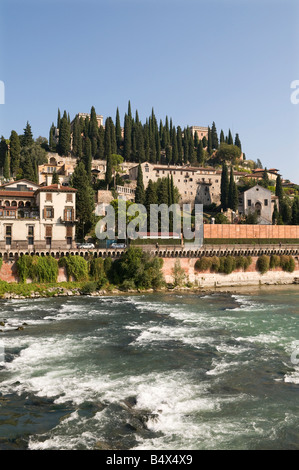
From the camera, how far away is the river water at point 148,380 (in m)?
13.4

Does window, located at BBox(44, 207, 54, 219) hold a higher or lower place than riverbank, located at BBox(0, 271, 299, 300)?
higher

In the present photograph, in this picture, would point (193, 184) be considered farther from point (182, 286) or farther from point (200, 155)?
point (182, 286)

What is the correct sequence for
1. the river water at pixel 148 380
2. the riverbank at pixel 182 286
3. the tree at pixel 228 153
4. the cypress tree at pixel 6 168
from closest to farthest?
the river water at pixel 148 380 < the riverbank at pixel 182 286 < the cypress tree at pixel 6 168 < the tree at pixel 228 153

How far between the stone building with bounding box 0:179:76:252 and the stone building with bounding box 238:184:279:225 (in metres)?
44.2

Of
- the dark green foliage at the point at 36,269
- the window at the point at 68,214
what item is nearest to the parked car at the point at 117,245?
the window at the point at 68,214

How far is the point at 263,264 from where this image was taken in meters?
51.4

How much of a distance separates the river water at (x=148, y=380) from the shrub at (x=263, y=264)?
20.0 meters

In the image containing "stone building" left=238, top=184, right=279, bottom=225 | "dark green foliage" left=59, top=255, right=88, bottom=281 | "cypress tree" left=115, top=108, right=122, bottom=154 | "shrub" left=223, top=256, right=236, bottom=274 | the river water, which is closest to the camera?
the river water

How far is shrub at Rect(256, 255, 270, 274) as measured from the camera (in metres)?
51.5

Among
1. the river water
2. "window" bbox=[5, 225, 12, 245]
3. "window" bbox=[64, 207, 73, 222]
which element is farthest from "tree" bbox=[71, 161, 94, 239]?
the river water

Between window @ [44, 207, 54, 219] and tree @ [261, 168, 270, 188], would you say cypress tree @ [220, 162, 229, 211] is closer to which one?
tree @ [261, 168, 270, 188]

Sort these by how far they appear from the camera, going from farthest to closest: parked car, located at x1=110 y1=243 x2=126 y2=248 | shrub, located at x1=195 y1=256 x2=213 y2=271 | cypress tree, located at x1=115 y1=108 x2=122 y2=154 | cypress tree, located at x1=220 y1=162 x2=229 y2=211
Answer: cypress tree, located at x1=115 y1=108 x2=122 y2=154 → cypress tree, located at x1=220 y1=162 x2=229 y2=211 → shrub, located at x1=195 y1=256 x2=213 y2=271 → parked car, located at x1=110 y1=243 x2=126 y2=248

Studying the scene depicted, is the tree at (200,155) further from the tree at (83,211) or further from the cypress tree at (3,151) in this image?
the tree at (83,211)
